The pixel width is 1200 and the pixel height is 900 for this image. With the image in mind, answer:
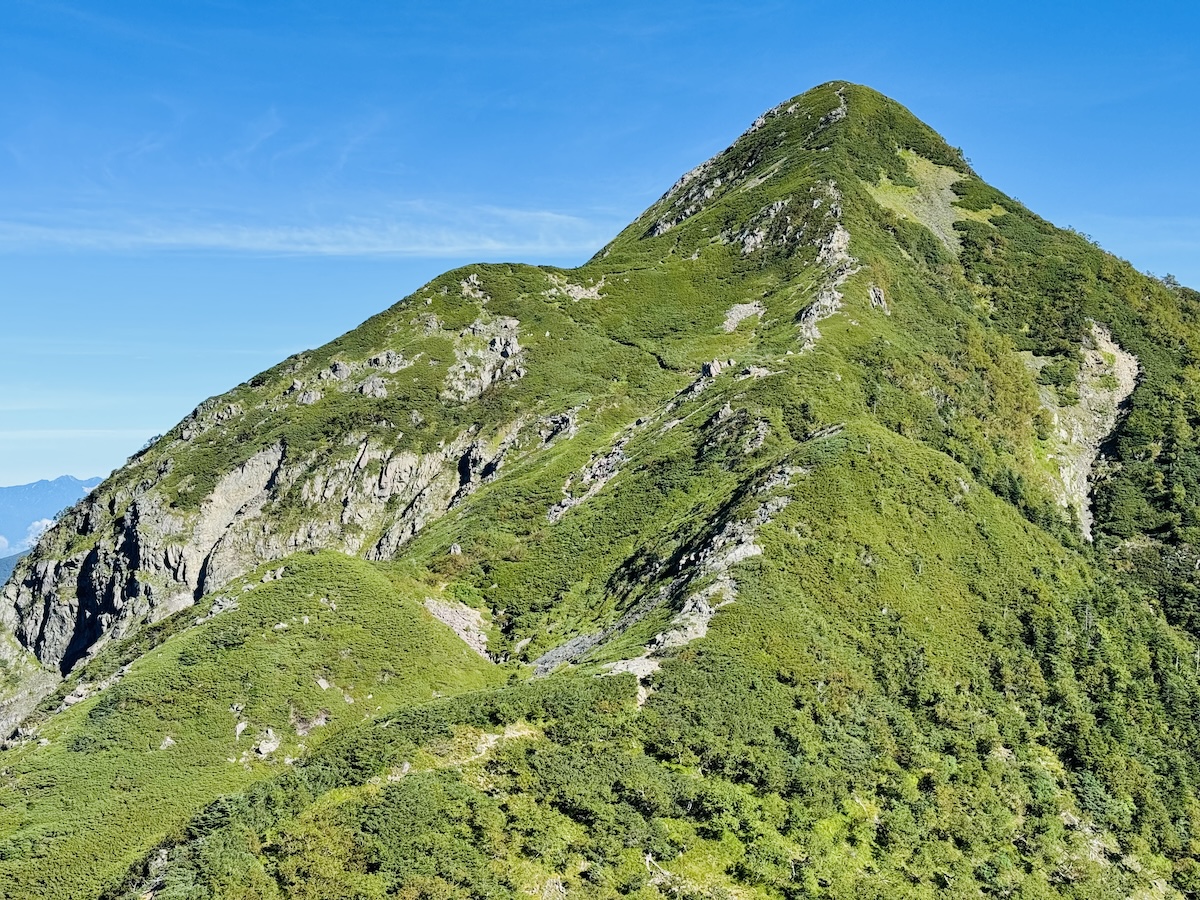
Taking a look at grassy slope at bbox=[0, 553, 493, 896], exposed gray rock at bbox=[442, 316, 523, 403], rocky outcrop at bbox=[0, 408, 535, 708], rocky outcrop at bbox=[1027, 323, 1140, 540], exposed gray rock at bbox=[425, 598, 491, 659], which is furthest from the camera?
exposed gray rock at bbox=[442, 316, 523, 403]

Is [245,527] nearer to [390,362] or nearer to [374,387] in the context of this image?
[374,387]

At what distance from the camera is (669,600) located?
52.5 m

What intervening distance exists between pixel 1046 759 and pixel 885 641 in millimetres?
10529

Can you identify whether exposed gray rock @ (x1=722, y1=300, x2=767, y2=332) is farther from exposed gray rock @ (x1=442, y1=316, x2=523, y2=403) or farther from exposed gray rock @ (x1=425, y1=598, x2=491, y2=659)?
exposed gray rock @ (x1=425, y1=598, x2=491, y2=659)

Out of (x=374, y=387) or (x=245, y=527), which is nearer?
(x=245, y=527)

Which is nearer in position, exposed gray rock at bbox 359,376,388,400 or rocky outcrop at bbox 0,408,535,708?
rocky outcrop at bbox 0,408,535,708

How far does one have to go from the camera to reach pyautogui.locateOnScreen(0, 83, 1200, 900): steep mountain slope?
34.6 meters

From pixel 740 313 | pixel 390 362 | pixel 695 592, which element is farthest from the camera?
pixel 390 362

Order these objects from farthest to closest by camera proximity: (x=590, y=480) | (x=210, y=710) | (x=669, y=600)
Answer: (x=590, y=480) → (x=669, y=600) → (x=210, y=710)

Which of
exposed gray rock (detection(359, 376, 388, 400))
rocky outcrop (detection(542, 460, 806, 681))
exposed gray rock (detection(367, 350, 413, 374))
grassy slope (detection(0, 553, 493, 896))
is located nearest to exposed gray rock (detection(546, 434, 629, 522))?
grassy slope (detection(0, 553, 493, 896))

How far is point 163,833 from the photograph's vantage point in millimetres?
43625

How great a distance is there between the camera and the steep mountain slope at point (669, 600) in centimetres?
3459

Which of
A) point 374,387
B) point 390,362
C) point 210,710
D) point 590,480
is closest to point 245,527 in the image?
point 374,387

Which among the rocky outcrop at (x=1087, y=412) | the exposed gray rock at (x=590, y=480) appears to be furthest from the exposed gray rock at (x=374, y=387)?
the rocky outcrop at (x=1087, y=412)
